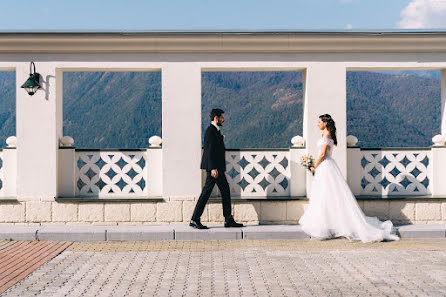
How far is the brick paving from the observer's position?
638 centimetres

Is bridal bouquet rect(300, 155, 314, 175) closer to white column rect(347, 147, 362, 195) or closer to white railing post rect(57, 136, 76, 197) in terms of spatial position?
white column rect(347, 147, 362, 195)

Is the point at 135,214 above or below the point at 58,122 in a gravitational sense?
below

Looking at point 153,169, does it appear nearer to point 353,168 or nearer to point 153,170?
point 153,170

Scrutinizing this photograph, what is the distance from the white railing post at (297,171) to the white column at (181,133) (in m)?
1.81

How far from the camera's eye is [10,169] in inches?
456

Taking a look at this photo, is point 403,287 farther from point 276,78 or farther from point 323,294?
point 276,78

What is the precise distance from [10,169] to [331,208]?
239 inches

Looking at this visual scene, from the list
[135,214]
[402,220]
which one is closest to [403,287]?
[402,220]

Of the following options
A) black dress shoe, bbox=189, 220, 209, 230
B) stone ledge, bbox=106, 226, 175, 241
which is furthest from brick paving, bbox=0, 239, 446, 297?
black dress shoe, bbox=189, 220, 209, 230

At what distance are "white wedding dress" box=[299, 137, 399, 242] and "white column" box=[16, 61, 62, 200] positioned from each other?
4.78m

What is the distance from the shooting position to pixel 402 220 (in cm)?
1155

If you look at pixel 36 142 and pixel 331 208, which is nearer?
pixel 331 208

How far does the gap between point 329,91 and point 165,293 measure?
6477 mm

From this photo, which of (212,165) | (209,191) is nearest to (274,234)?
(209,191)
